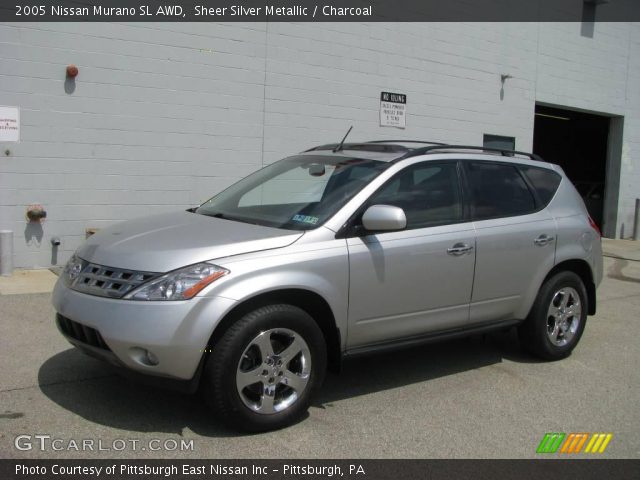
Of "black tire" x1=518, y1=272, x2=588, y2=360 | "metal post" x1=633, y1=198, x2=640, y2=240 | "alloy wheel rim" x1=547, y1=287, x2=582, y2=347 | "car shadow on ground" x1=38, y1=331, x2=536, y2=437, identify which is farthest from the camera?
"metal post" x1=633, y1=198, x2=640, y2=240

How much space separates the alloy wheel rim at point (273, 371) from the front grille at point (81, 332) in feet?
2.73

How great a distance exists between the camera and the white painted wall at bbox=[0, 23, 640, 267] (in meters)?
8.36

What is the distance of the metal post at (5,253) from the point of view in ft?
26.5

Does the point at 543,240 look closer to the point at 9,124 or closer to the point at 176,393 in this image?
the point at 176,393

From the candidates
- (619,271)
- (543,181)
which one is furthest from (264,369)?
(619,271)

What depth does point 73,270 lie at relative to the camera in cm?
434

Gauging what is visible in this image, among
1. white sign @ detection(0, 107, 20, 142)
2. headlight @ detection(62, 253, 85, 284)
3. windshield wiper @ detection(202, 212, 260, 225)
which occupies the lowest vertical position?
headlight @ detection(62, 253, 85, 284)

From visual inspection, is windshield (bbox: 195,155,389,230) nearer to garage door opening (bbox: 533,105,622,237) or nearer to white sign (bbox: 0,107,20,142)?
white sign (bbox: 0,107,20,142)

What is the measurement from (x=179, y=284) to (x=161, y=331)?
11.2 inches

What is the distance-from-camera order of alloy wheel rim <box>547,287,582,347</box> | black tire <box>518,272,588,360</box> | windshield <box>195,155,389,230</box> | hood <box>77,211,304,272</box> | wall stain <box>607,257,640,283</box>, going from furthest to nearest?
wall stain <box>607,257,640,283</box> < alloy wheel rim <box>547,287,582,347</box> < black tire <box>518,272,588,360</box> < windshield <box>195,155,389,230</box> < hood <box>77,211,304,272</box>

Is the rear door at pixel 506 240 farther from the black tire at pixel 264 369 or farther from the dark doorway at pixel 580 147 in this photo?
the dark doorway at pixel 580 147
